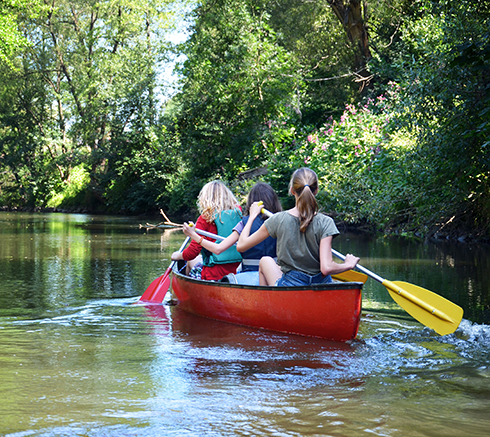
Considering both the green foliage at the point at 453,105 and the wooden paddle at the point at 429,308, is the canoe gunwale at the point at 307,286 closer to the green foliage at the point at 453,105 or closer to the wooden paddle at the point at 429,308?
the wooden paddle at the point at 429,308

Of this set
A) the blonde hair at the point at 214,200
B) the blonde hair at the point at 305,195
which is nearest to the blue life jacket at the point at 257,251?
the blonde hair at the point at 214,200

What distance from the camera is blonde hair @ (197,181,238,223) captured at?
6273 millimetres

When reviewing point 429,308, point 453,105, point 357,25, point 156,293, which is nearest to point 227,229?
point 156,293

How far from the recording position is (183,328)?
615cm

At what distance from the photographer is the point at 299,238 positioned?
5.21m

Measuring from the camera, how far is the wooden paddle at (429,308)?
5.30 m

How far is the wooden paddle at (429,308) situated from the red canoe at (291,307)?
490 millimetres

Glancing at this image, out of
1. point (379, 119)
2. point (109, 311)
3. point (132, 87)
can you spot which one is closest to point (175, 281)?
point (109, 311)

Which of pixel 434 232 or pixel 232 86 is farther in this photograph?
pixel 232 86

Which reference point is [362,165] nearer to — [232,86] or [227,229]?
[232,86]

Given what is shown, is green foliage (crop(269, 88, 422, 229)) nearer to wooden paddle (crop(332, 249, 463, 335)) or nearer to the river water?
the river water

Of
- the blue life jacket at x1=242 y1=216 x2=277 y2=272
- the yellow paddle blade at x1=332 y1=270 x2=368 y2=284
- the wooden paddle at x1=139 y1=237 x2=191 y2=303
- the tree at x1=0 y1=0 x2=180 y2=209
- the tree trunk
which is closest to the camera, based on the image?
the blue life jacket at x1=242 y1=216 x2=277 y2=272

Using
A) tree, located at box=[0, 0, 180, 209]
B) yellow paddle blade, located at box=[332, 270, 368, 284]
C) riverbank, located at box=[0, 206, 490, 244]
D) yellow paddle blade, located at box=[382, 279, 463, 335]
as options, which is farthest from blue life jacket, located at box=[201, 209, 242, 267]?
tree, located at box=[0, 0, 180, 209]

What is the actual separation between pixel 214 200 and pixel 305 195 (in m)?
1.52
